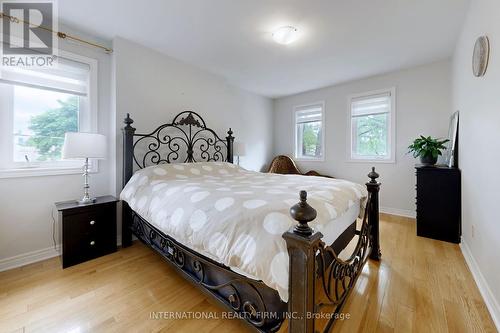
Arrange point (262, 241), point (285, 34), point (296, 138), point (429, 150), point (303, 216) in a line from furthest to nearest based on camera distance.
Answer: point (296, 138), point (429, 150), point (285, 34), point (262, 241), point (303, 216)

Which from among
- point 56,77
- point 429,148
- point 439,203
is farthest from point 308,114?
point 56,77

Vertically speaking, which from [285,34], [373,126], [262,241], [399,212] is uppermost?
[285,34]

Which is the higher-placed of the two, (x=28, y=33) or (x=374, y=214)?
(x=28, y=33)

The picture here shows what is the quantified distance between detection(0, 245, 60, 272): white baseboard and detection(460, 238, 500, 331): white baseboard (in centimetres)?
364

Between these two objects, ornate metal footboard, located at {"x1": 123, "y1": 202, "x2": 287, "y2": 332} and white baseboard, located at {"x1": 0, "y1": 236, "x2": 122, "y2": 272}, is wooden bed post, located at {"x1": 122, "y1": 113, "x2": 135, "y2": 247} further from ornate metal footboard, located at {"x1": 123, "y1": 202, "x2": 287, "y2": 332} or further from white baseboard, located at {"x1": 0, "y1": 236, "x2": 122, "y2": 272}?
ornate metal footboard, located at {"x1": 123, "y1": 202, "x2": 287, "y2": 332}

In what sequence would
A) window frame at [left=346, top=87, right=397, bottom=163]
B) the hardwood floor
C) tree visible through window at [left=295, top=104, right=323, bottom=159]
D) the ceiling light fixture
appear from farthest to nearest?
tree visible through window at [left=295, top=104, right=323, bottom=159] → window frame at [left=346, top=87, right=397, bottom=163] → the ceiling light fixture → the hardwood floor

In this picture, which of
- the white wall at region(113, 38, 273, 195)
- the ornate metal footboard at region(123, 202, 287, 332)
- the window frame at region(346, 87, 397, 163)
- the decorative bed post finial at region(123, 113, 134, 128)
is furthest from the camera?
the window frame at region(346, 87, 397, 163)

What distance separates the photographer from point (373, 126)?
3.78 metres

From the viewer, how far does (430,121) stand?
324 centimetres

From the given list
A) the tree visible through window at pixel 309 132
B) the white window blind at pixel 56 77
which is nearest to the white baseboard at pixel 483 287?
the tree visible through window at pixel 309 132

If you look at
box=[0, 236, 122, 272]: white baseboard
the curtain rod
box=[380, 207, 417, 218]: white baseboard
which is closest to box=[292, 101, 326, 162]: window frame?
box=[380, 207, 417, 218]: white baseboard

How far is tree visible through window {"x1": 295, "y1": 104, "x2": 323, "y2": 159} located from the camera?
4461mm

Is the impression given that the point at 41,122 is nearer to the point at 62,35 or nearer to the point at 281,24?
the point at 62,35

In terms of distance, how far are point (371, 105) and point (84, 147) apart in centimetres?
422
